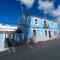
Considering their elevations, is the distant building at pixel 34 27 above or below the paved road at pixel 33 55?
above

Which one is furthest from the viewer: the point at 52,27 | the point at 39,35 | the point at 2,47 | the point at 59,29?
the point at 59,29

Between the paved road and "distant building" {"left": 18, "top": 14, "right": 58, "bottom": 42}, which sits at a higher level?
"distant building" {"left": 18, "top": 14, "right": 58, "bottom": 42}

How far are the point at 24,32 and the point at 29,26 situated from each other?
2.38m

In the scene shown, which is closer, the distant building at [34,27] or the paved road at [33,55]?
the paved road at [33,55]

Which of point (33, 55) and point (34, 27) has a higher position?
point (34, 27)

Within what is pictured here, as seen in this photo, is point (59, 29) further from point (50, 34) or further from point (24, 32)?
point (24, 32)

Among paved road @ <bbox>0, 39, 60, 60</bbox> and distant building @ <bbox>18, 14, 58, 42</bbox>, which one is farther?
distant building @ <bbox>18, 14, 58, 42</bbox>

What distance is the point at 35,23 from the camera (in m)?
24.6

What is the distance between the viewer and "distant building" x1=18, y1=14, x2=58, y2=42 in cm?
2223

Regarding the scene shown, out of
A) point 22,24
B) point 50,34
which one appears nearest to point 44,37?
point 50,34

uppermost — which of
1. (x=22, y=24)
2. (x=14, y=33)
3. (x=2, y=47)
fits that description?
(x=22, y=24)

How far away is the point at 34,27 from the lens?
24.4m

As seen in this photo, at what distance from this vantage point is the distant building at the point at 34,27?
22.2 meters

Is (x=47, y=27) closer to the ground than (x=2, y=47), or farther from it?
farther from it
